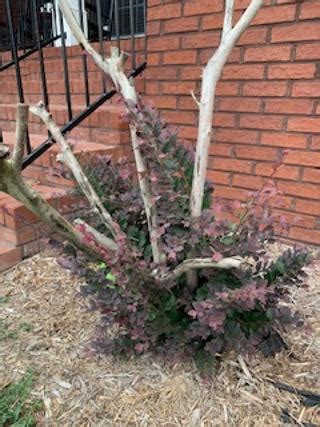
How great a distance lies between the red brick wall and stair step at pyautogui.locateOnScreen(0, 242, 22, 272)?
1.26 m

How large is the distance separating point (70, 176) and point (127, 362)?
709mm

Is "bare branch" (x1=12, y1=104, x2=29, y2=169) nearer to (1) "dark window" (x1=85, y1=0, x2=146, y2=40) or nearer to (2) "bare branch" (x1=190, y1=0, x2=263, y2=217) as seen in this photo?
(2) "bare branch" (x1=190, y1=0, x2=263, y2=217)

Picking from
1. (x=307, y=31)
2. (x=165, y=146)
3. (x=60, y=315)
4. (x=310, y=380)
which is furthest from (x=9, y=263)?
(x=307, y=31)

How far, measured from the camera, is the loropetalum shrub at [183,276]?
1.17m

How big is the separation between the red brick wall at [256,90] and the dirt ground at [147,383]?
2.81 ft

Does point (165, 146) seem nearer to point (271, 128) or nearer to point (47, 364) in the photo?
point (47, 364)

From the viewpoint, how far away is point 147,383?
4.34 ft

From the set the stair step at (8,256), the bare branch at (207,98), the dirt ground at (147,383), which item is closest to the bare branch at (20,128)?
the bare branch at (207,98)

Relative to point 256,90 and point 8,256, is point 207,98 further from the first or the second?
point 8,256

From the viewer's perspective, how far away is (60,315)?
1708 millimetres

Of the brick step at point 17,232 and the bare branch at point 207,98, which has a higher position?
the bare branch at point 207,98

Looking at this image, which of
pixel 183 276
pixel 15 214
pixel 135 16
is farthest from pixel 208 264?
pixel 135 16

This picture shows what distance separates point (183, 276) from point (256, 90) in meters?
1.33

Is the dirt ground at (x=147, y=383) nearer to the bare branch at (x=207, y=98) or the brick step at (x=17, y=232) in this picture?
the brick step at (x=17, y=232)
